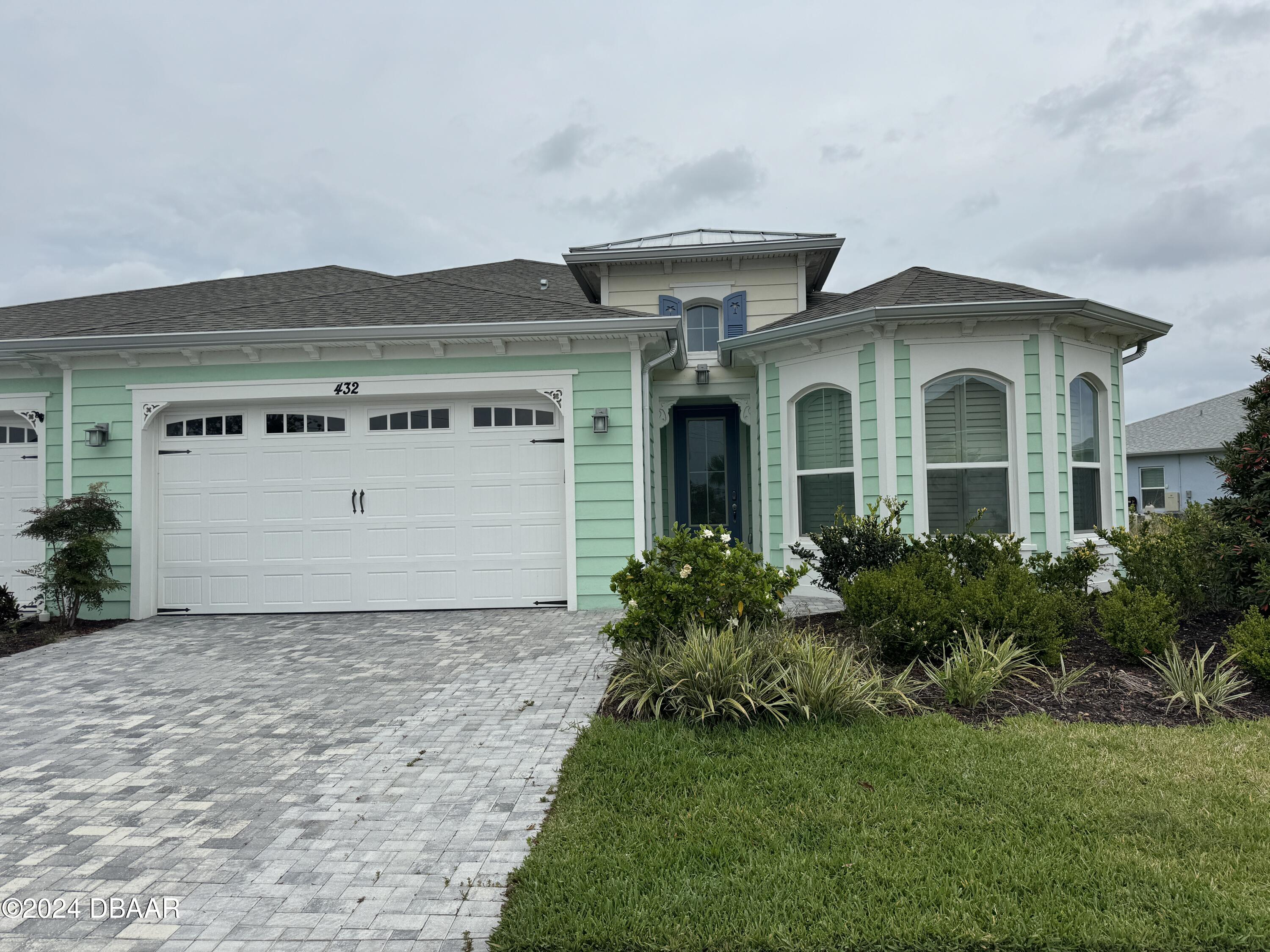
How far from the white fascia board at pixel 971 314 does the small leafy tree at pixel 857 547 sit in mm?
2108

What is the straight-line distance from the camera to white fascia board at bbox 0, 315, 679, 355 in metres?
7.37

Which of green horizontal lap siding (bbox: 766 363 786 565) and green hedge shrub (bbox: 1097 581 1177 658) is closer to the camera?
green hedge shrub (bbox: 1097 581 1177 658)

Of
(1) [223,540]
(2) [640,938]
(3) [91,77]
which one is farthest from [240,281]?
(2) [640,938]

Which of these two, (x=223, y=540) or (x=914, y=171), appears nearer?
(x=223, y=540)

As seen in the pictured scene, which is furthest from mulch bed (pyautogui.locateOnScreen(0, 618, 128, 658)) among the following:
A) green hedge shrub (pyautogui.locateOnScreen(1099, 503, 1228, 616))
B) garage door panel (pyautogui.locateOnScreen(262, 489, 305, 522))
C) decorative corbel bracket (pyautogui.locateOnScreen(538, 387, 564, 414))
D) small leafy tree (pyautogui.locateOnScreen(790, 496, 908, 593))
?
green hedge shrub (pyautogui.locateOnScreen(1099, 503, 1228, 616))

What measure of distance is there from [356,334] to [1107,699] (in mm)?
7221

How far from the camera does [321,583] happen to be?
7.83 m

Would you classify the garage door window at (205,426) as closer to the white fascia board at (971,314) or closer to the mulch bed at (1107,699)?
the white fascia board at (971,314)

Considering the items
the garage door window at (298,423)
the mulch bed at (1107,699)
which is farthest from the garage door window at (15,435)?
the mulch bed at (1107,699)

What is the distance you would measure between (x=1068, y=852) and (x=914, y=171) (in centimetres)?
1303

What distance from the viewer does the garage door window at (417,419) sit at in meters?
7.90

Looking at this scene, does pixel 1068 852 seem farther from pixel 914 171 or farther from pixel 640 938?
pixel 914 171

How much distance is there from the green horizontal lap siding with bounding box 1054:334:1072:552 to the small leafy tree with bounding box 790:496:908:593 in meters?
2.21

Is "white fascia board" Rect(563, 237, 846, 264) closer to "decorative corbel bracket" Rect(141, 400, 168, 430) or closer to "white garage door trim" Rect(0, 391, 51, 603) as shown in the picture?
"decorative corbel bracket" Rect(141, 400, 168, 430)
